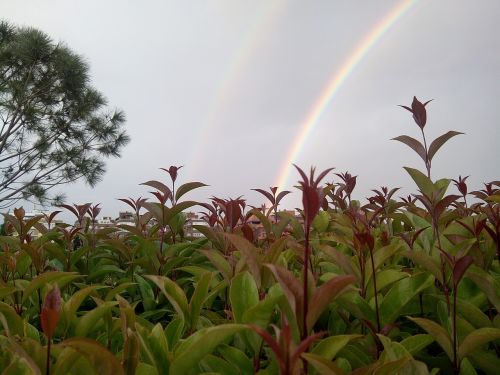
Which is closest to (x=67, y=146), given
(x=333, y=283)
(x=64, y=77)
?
(x=64, y=77)

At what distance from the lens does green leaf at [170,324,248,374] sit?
1.80ft

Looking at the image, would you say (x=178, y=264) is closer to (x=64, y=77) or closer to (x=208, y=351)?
(x=208, y=351)

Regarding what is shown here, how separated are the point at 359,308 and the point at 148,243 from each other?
0.68 meters

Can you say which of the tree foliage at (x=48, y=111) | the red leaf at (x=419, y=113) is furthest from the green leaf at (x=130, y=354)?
the tree foliage at (x=48, y=111)

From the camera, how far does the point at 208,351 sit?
575 millimetres

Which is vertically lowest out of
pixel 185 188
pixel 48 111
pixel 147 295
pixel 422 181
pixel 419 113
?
pixel 147 295

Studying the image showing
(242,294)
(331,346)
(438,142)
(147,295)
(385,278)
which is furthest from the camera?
(438,142)

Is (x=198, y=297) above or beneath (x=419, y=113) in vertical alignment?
beneath

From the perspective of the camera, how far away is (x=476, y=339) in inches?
25.5

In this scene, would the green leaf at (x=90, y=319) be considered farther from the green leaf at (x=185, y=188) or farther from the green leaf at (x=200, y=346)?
Answer: the green leaf at (x=185, y=188)

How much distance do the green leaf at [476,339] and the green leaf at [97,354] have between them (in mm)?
493

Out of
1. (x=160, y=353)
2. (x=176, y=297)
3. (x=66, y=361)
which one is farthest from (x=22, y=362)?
(x=176, y=297)

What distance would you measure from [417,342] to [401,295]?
0.12 m

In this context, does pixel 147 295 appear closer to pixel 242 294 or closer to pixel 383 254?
pixel 242 294
